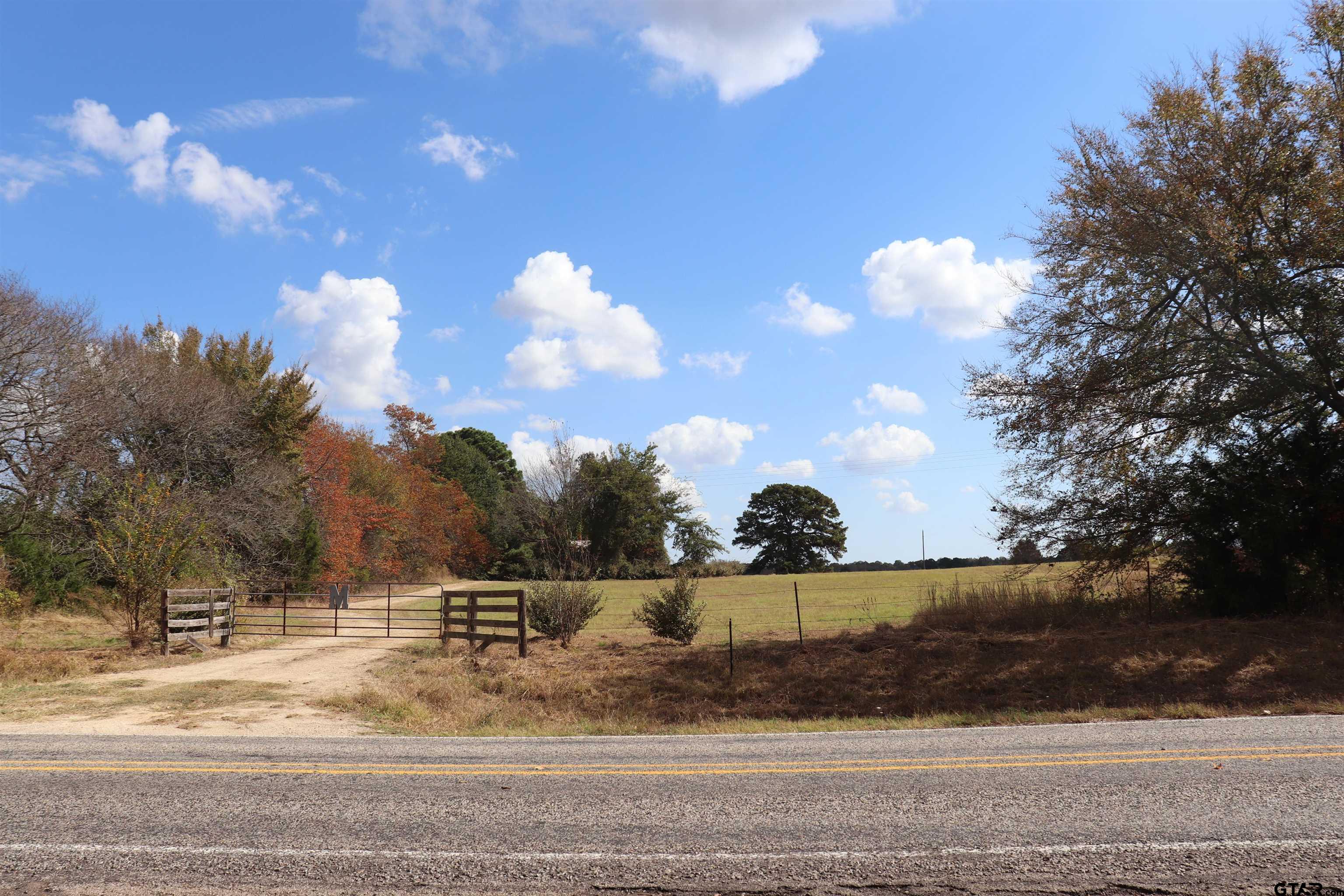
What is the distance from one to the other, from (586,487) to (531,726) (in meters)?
51.9

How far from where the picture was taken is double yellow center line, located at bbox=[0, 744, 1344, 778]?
6.89 metres

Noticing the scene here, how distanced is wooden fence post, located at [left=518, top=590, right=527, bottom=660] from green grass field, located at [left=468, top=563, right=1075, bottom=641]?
9.19 feet

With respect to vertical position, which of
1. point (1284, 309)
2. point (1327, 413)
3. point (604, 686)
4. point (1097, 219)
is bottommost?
point (604, 686)

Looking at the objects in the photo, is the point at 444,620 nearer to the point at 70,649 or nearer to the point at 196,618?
the point at 196,618

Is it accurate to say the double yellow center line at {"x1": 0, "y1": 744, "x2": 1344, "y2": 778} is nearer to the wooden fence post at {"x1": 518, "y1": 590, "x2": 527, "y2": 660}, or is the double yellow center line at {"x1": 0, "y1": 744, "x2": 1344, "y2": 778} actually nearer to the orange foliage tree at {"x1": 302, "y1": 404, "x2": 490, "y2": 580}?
the wooden fence post at {"x1": 518, "y1": 590, "x2": 527, "y2": 660}

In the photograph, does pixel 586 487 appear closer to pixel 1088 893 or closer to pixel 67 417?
pixel 67 417

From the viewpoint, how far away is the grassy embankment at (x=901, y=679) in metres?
12.2

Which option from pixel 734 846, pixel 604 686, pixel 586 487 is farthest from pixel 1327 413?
pixel 586 487

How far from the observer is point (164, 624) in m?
19.4

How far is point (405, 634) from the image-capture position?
25406 millimetres

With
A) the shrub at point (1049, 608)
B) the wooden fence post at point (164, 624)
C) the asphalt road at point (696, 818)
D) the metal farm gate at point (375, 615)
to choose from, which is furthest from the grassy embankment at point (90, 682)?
the shrub at point (1049, 608)

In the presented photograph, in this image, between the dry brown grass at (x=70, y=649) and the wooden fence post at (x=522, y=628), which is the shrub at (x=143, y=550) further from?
the wooden fence post at (x=522, y=628)

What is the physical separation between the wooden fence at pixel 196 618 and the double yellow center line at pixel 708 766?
13.3 m

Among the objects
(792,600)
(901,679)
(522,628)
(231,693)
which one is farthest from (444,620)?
(792,600)
